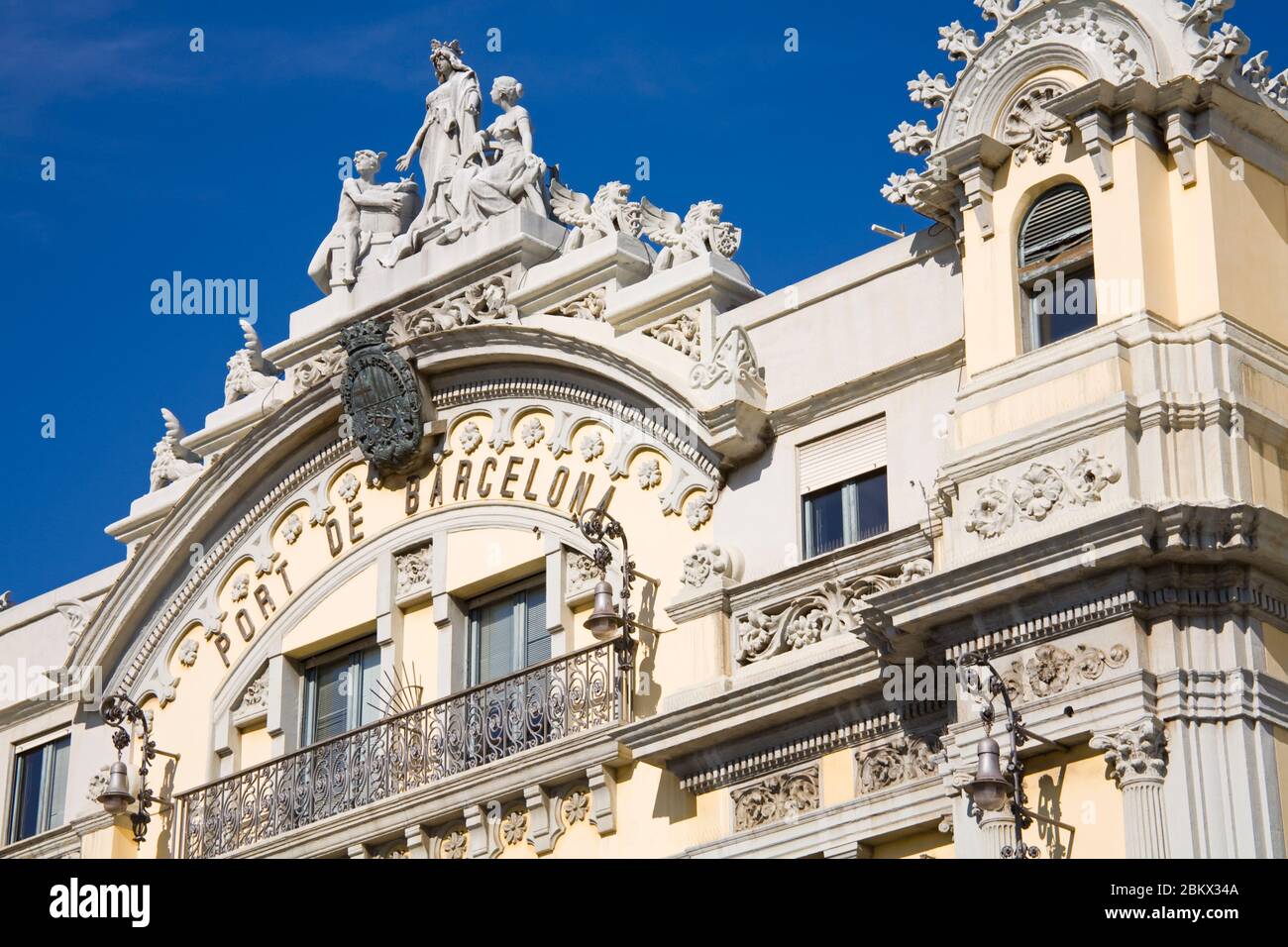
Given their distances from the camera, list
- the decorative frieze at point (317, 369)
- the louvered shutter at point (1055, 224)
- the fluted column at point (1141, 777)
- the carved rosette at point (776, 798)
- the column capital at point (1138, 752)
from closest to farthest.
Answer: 1. the fluted column at point (1141, 777)
2. the column capital at point (1138, 752)
3. the louvered shutter at point (1055, 224)
4. the carved rosette at point (776, 798)
5. the decorative frieze at point (317, 369)

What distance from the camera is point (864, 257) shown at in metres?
26.0

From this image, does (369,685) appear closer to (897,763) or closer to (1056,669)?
(897,763)

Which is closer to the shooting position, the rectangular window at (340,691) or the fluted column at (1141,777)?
the fluted column at (1141,777)

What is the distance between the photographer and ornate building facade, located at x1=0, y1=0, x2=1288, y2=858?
73.8ft

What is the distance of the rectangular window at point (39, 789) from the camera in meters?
31.5

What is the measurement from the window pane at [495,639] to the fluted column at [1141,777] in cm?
734

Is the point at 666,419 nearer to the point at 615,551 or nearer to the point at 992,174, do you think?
the point at 615,551

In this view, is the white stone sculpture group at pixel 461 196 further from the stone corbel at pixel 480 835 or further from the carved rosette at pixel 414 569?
the stone corbel at pixel 480 835

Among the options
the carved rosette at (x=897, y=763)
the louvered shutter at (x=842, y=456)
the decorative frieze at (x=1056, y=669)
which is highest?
the louvered shutter at (x=842, y=456)

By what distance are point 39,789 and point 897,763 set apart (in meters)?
11.1

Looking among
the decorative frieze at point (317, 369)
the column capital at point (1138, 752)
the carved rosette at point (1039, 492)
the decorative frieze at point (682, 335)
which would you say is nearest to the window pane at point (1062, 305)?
the carved rosette at point (1039, 492)

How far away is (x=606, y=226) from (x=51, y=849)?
8.24 m

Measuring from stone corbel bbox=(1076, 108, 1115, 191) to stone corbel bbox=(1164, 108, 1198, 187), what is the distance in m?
0.46
